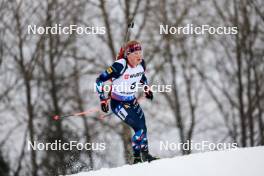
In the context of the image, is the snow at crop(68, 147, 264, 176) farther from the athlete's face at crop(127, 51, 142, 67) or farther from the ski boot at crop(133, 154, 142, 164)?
the athlete's face at crop(127, 51, 142, 67)

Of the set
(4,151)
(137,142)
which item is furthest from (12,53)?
(137,142)

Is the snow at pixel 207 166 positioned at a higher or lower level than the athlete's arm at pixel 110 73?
lower

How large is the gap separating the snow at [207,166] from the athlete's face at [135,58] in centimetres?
170

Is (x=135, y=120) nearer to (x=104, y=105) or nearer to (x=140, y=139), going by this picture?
(x=140, y=139)

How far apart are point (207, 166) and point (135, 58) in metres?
2.30

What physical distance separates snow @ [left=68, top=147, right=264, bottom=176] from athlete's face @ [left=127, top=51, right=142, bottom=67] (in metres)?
1.70

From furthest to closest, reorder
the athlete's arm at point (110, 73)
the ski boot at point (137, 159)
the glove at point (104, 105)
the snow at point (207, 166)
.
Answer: the ski boot at point (137, 159) → the glove at point (104, 105) → the athlete's arm at point (110, 73) → the snow at point (207, 166)

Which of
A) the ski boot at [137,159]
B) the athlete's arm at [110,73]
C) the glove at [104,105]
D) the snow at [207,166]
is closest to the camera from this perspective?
the snow at [207,166]

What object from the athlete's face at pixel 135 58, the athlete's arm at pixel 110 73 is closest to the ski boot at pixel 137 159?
the athlete's arm at pixel 110 73

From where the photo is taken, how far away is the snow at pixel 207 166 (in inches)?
331

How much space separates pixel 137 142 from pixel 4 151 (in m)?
20.4

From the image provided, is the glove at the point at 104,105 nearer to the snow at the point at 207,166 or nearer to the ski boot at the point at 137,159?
the ski boot at the point at 137,159

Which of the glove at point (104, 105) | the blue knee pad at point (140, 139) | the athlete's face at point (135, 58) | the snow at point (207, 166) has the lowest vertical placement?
the snow at point (207, 166)

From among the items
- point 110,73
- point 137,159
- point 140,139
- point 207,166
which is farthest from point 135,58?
point 207,166
